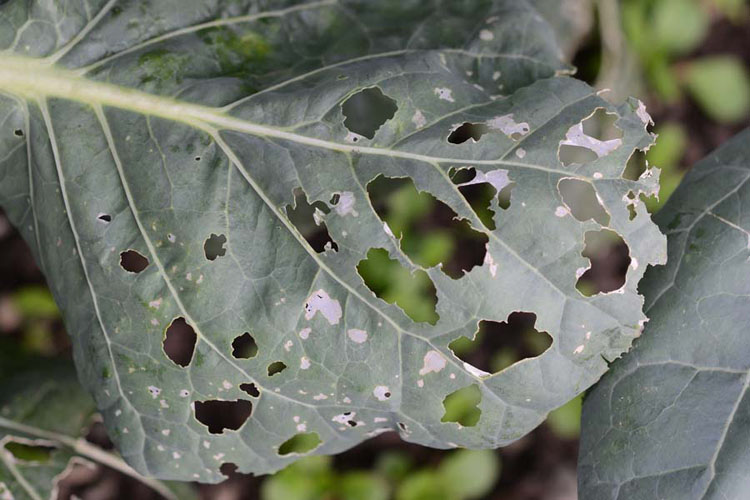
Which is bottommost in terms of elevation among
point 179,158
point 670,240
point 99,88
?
point 670,240

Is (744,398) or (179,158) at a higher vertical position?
(179,158)

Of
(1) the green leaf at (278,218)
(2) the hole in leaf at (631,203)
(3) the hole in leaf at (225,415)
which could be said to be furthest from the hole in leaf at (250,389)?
(3) the hole in leaf at (225,415)

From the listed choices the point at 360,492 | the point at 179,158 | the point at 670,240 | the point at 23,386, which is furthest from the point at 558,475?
the point at 179,158

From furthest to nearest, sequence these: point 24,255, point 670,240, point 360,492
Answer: point 24,255
point 360,492
point 670,240

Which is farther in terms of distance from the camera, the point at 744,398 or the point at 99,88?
the point at 99,88

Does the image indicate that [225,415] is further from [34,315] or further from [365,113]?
Answer: [365,113]

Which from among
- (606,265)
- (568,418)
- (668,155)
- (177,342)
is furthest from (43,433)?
(668,155)

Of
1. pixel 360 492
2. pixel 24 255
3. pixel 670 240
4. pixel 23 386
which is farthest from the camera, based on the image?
pixel 24 255

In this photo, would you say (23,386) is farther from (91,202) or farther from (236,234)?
(236,234)
